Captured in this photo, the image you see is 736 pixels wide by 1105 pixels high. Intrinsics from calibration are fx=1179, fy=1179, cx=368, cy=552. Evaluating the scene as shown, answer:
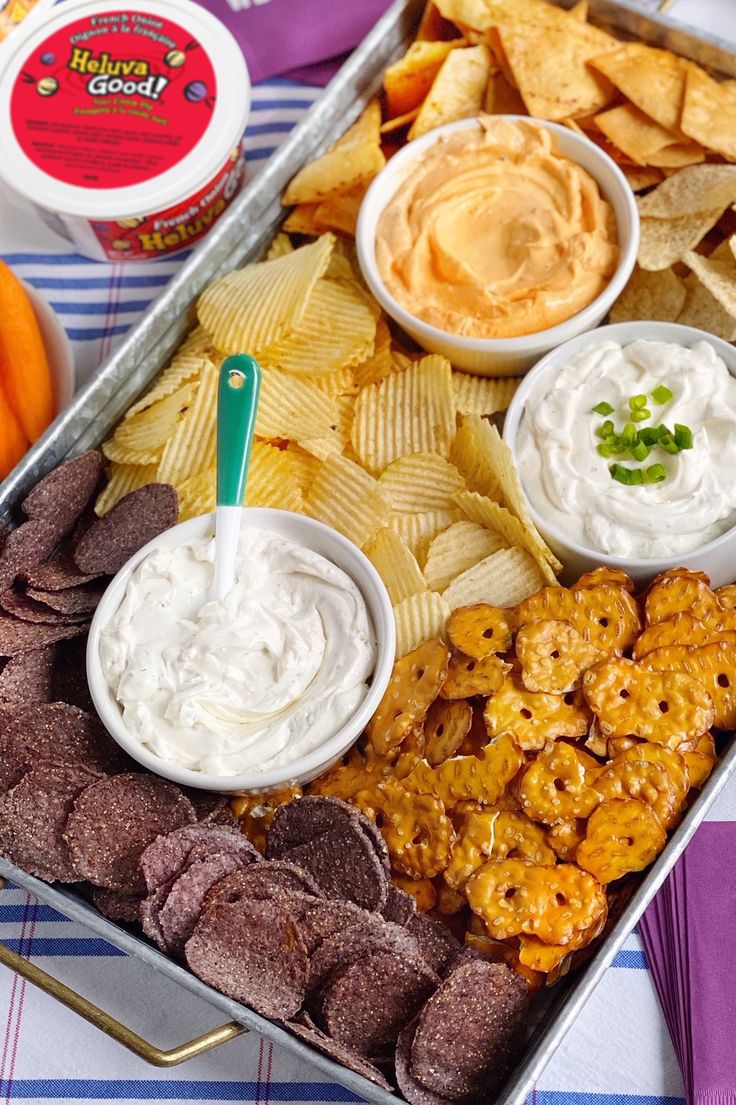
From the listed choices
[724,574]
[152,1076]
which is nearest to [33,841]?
[152,1076]

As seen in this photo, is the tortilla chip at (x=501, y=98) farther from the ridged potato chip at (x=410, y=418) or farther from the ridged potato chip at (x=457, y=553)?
the ridged potato chip at (x=457, y=553)

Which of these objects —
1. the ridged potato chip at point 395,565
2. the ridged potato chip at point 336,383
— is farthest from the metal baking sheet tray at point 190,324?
the ridged potato chip at point 395,565

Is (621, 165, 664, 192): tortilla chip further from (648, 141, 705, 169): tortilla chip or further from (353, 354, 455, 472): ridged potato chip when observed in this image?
(353, 354, 455, 472): ridged potato chip

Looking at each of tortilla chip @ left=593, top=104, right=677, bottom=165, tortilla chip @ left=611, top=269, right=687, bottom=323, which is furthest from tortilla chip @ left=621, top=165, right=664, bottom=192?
tortilla chip @ left=611, top=269, right=687, bottom=323

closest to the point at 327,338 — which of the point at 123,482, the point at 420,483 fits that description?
the point at 420,483

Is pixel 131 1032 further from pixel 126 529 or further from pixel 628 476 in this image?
pixel 628 476
